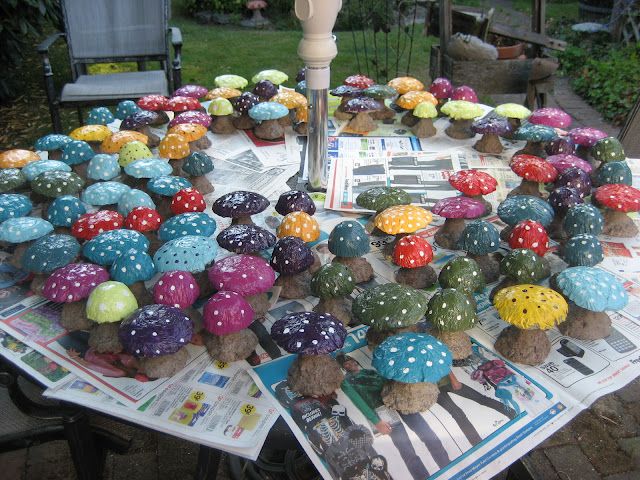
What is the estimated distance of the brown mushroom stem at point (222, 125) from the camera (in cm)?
288

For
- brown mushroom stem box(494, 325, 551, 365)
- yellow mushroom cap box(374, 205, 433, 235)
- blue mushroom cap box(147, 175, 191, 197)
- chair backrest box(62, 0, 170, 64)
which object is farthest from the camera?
chair backrest box(62, 0, 170, 64)

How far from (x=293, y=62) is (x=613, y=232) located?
5.17 metres

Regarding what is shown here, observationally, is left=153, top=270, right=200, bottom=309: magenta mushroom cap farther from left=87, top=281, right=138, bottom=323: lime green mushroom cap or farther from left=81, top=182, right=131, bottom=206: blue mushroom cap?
left=81, top=182, right=131, bottom=206: blue mushroom cap

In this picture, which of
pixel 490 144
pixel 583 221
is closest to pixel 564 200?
pixel 583 221

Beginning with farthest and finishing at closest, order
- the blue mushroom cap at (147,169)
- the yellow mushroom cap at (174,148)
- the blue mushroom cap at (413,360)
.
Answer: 1. the yellow mushroom cap at (174,148)
2. the blue mushroom cap at (147,169)
3. the blue mushroom cap at (413,360)

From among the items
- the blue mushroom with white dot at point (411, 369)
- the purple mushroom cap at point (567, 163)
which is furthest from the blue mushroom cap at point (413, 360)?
the purple mushroom cap at point (567, 163)

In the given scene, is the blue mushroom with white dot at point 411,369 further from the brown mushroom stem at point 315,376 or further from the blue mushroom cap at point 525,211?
the blue mushroom cap at point 525,211

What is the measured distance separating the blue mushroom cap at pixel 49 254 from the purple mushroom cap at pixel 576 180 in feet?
5.67

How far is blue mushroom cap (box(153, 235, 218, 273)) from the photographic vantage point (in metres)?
1.65

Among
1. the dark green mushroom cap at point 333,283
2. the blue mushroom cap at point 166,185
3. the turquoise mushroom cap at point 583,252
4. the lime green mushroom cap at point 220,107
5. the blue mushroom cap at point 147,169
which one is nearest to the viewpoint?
the dark green mushroom cap at point 333,283

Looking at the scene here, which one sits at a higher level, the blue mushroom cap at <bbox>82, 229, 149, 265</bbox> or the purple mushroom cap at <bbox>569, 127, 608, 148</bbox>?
the purple mushroom cap at <bbox>569, 127, 608, 148</bbox>

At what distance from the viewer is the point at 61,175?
210 cm

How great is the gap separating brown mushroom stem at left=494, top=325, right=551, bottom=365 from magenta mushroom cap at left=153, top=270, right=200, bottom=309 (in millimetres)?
853

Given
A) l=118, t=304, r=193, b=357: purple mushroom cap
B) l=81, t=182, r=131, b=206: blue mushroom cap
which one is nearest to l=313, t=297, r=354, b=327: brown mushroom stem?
l=118, t=304, r=193, b=357: purple mushroom cap
